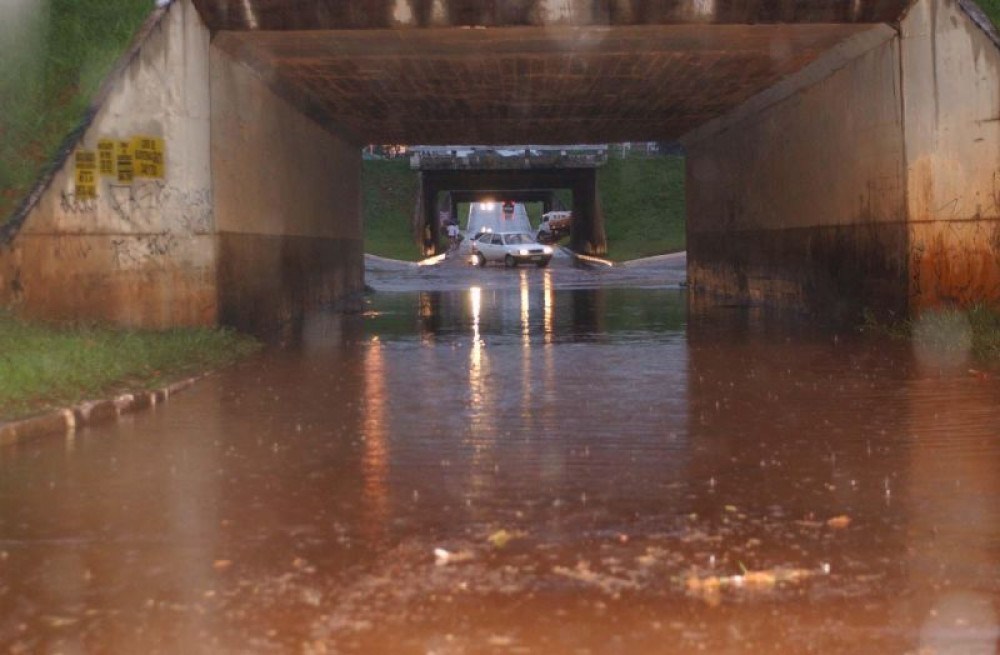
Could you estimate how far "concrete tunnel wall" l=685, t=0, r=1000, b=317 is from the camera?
16.2m

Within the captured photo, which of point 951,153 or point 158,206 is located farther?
point 951,153

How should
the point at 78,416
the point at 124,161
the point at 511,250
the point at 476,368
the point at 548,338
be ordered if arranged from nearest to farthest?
the point at 78,416 → the point at 476,368 → the point at 124,161 → the point at 548,338 → the point at 511,250

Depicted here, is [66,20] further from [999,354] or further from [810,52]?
[999,354]

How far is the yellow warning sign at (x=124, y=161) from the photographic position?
15742 millimetres

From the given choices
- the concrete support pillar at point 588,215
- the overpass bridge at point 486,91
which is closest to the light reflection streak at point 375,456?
the overpass bridge at point 486,91

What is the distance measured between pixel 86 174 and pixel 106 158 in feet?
1.13

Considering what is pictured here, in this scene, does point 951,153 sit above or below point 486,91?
below

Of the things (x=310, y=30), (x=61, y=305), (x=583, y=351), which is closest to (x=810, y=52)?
(x=583, y=351)

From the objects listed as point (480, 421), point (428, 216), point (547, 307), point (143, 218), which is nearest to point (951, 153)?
point (480, 421)

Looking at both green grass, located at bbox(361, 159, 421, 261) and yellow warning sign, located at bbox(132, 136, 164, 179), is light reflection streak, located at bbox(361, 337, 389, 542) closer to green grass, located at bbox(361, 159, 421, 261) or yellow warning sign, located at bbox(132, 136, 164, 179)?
yellow warning sign, located at bbox(132, 136, 164, 179)

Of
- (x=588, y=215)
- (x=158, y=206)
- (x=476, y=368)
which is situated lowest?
(x=476, y=368)

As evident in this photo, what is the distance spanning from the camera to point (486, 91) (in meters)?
23.2

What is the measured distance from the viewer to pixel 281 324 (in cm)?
2164

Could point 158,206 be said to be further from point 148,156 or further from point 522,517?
point 522,517
